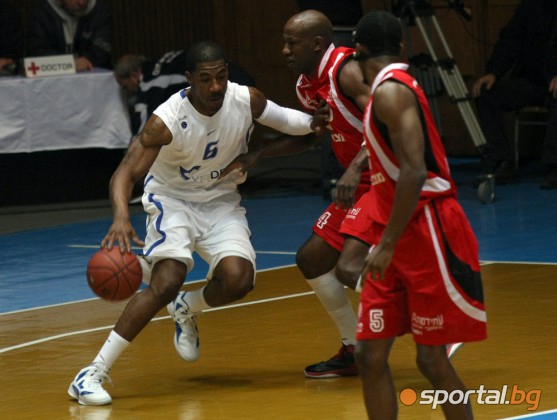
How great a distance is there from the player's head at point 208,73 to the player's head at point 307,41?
1.14 ft

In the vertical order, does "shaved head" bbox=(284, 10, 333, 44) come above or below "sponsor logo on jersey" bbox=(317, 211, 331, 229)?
above

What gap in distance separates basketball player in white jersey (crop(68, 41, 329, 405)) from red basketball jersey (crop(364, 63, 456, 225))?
154cm

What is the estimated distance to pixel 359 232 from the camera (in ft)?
20.4

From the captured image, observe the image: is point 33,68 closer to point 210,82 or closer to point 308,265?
point 210,82

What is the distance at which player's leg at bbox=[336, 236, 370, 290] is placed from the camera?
6.13 metres

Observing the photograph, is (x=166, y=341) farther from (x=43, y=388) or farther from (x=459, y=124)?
(x=459, y=124)

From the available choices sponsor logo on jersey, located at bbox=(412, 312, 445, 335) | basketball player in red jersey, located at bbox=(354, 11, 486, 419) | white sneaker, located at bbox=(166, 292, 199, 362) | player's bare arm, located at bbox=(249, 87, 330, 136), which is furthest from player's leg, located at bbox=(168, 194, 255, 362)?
sponsor logo on jersey, located at bbox=(412, 312, 445, 335)

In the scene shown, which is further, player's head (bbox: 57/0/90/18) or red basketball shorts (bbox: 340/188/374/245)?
player's head (bbox: 57/0/90/18)

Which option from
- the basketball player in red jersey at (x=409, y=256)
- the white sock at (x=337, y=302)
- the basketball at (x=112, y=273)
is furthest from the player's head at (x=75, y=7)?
the basketball player in red jersey at (x=409, y=256)

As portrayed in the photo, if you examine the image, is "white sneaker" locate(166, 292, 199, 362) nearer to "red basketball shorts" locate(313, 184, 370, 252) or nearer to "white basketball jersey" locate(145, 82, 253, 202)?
"white basketball jersey" locate(145, 82, 253, 202)

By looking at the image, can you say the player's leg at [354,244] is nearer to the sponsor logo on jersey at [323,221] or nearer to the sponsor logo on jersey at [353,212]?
the sponsor logo on jersey at [353,212]

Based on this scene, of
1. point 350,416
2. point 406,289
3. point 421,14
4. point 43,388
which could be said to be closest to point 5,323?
point 43,388

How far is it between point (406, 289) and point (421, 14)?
7844mm

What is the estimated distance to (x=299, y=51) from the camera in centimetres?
653
